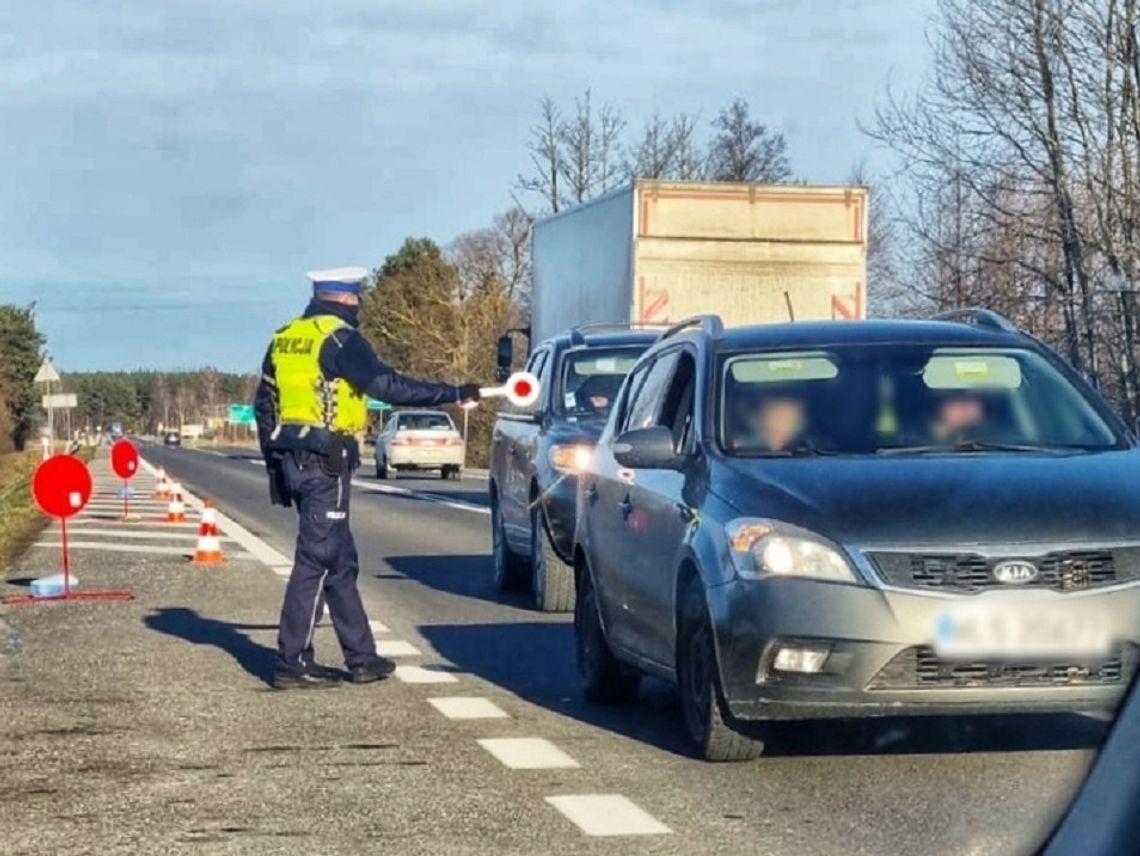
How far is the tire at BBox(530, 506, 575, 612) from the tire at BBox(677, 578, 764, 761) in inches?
239

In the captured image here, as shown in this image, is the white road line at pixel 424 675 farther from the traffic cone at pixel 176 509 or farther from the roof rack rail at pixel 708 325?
the traffic cone at pixel 176 509

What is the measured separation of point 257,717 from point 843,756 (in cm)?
279

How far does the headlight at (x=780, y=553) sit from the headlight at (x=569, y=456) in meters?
5.97

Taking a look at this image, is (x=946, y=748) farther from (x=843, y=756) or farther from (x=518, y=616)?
(x=518, y=616)

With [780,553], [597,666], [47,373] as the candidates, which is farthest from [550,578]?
[47,373]

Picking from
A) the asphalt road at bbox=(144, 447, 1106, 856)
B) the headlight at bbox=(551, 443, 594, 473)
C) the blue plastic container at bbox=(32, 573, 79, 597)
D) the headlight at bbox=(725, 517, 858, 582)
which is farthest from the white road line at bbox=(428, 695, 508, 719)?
the blue plastic container at bbox=(32, 573, 79, 597)

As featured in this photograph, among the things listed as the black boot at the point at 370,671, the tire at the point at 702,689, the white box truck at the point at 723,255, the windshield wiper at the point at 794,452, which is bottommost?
the black boot at the point at 370,671

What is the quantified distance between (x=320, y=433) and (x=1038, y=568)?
14.1 feet

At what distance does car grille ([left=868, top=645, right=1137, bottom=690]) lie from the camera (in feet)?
20.6

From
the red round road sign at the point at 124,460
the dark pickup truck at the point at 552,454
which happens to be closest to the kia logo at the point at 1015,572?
the dark pickup truck at the point at 552,454

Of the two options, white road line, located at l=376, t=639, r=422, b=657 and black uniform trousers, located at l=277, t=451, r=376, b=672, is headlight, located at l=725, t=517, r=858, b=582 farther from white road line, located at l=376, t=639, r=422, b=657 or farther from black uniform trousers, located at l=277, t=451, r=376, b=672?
white road line, located at l=376, t=639, r=422, b=657

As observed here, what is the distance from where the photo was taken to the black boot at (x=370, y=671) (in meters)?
10.5

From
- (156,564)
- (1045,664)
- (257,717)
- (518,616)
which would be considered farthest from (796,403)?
(156,564)

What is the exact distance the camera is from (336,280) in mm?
10266
